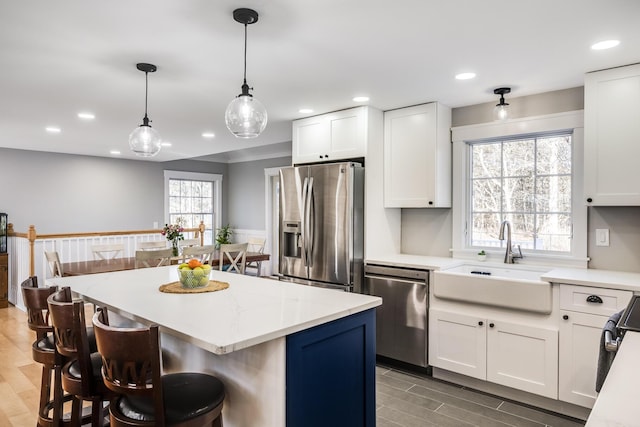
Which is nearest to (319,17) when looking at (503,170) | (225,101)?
(225,101)

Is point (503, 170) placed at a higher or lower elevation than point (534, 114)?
lower

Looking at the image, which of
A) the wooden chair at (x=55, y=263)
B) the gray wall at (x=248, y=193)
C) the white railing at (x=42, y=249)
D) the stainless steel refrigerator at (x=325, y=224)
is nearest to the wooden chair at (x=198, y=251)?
the wooden chair at (x=55, y=263)

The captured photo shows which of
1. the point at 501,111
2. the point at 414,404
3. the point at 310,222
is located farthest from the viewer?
the point at 310,222

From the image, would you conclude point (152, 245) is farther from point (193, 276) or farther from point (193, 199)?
point (193, 276)

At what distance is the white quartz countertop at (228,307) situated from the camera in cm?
153

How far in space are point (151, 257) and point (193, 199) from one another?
3.93m

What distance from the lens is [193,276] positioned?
7.84 ft

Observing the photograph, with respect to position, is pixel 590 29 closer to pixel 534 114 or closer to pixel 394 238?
pixel 534 114

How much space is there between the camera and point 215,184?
868cm

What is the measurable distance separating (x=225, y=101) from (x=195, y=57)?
1.06 meters

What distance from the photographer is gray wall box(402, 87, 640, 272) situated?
9.96ft

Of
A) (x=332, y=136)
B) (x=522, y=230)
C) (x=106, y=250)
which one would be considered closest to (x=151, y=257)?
(x=106, y=250)

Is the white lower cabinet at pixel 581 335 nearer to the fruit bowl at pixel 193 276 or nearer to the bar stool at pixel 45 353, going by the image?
the fruit bowl at pixel 193 276

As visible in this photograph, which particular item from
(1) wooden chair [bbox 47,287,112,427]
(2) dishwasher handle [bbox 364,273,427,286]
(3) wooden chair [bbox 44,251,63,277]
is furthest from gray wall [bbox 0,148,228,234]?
(1) wooden chair [bbox 47,287,112,427]
